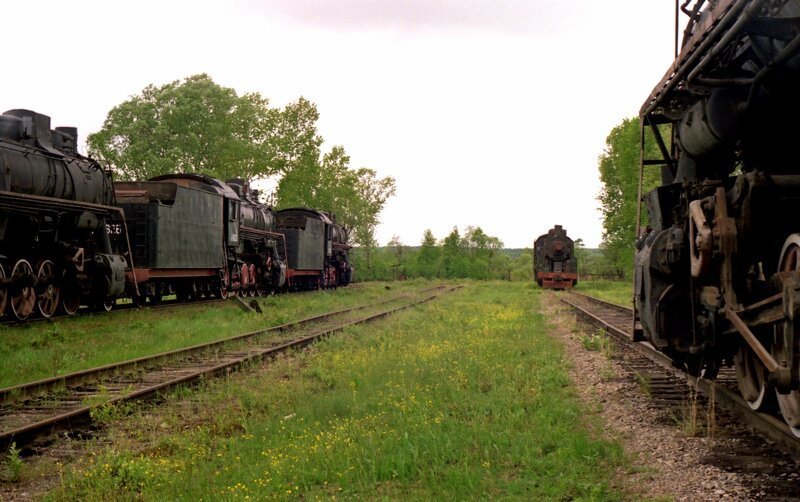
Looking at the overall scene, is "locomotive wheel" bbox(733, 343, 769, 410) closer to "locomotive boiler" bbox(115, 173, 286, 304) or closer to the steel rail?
the steel rail

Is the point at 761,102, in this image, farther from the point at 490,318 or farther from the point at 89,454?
the point at 490,318

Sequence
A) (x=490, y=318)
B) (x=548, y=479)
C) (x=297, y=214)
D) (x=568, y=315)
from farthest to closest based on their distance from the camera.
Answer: (x=297, y=214) < (x=568, y=315) < (x=490, y=318) < (x=548, y=479)

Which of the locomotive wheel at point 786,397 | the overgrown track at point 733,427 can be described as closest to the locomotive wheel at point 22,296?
the overgrown track at point 733,427

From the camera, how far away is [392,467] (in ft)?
17.8

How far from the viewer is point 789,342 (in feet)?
14.8

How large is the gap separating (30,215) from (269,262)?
583 inches

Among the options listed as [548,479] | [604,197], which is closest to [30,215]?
[548,479]

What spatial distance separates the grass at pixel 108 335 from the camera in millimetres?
10383

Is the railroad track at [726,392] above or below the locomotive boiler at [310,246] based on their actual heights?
below

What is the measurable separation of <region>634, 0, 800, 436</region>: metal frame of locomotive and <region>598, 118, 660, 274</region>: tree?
1421 inches

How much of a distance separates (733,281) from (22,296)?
13.3 meters

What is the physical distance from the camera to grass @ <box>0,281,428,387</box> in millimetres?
10383

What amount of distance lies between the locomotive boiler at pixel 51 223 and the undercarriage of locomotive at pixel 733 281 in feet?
38.1

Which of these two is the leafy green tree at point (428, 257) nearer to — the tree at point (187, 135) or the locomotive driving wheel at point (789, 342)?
the tree at point (187, 135)
